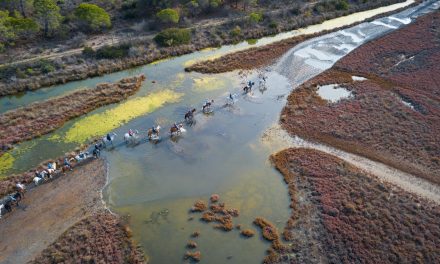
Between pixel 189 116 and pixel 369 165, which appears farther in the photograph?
pixel 189 116

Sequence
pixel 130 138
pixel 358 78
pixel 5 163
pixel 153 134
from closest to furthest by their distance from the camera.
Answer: pixel 5 163
pixel 130 138
pixel 153 134
pixel 358 78

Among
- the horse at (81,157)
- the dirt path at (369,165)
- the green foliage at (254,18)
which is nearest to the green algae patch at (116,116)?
the horse at (81,157)

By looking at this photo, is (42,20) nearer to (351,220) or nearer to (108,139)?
(108,139)

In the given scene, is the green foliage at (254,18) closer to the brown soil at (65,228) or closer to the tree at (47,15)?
the tree at (47,15)

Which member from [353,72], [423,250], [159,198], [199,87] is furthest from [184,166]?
A: [353,72]

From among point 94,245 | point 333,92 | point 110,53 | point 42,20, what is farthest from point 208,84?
point 42,20

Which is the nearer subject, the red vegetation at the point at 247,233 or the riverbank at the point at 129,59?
the red vegetation at the point at 247,233
